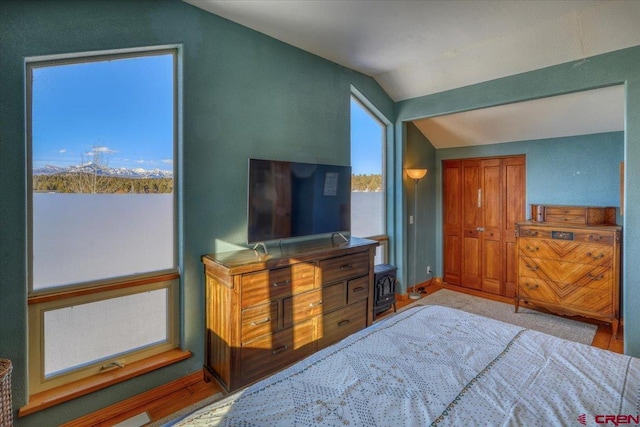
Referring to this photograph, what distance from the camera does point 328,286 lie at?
2641 millimetres

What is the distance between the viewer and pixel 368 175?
3953 millimetres

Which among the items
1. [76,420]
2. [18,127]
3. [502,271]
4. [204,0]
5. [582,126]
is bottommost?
[76,420]

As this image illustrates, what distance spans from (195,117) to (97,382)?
6.25 ft

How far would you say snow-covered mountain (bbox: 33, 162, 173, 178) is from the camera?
6.27ft

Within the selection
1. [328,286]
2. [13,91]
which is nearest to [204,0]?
[13,91]

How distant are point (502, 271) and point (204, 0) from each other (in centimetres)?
464

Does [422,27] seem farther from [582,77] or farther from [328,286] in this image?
[328,286]

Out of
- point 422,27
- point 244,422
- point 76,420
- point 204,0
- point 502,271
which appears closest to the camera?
point 244,422

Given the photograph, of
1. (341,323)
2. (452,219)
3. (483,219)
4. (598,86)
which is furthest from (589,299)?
(341,323)

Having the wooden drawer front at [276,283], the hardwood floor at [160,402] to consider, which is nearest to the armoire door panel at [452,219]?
the wooden drawer front at [276,283]

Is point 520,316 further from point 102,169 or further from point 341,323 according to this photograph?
point 102,169

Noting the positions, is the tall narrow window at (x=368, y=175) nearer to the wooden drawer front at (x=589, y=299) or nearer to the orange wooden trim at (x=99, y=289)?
the wooden drawer front at (x=589, y=299)

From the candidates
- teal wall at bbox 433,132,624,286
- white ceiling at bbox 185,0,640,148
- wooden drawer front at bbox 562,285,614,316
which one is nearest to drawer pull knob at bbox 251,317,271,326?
white ceiling at bbox 185,0,640,148

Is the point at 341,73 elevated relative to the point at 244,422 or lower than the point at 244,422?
elevated
